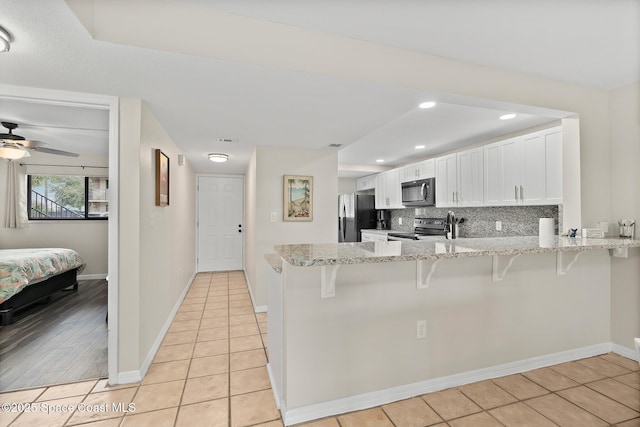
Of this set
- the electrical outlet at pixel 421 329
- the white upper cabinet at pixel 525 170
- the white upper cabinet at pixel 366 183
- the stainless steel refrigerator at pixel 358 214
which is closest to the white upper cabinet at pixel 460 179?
the white upper cabinet at pixel 525 170

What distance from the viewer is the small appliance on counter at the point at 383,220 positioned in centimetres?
618

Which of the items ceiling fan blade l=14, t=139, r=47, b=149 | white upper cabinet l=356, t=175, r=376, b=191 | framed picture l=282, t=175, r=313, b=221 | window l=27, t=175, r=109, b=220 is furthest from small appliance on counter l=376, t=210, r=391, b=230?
ceiling fan blade l=14, t=139, r=47, b=149

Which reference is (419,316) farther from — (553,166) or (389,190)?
(389,190)

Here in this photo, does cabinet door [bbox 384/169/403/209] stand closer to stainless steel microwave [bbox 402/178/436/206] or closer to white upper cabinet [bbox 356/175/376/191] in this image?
stainless steel microwave [bbox 402/178/436/206]

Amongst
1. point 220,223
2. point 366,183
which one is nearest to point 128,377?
point 220,223

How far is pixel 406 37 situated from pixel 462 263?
1.61 m

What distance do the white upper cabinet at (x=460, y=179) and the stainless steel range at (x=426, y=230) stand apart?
1.56ft

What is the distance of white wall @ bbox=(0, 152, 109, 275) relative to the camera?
4.76 metres

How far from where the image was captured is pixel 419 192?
185 inches

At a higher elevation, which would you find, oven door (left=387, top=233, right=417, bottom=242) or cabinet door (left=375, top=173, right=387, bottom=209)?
cabinet door (left=375, top=173, right=387, bottom=209)

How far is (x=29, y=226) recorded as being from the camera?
4840 millimetres

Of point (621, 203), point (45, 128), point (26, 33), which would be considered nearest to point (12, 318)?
point (45, 128)

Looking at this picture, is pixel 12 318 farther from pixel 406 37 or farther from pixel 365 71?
pixel 406 37

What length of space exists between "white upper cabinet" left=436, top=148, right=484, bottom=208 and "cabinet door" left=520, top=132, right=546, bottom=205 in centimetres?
55
